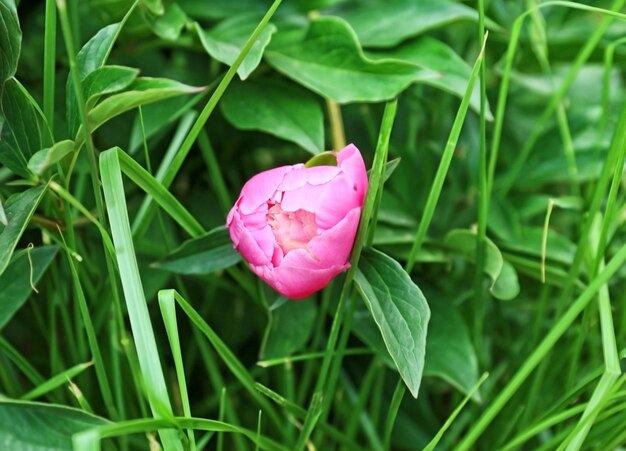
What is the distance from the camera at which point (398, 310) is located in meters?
0.48

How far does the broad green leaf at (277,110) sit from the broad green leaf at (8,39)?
0.61 feet

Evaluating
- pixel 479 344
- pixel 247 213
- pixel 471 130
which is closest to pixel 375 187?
pixel 247 213

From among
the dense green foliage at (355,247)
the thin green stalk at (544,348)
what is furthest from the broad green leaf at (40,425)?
the thin green stalk at (544,348)

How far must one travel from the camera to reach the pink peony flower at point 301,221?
476mm

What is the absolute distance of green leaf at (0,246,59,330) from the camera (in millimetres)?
554

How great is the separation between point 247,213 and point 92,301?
0.18m

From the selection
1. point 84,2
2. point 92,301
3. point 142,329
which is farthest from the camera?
point 84,2

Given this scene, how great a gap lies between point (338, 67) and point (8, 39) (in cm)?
25

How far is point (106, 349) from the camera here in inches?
25.4

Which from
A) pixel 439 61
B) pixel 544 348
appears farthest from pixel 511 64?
pixel 544 348

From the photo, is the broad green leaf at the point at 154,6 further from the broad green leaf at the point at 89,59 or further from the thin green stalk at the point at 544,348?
the thin green stalk at the point at 544,348

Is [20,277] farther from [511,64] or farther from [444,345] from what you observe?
[511,64]

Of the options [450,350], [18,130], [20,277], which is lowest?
[450,350]

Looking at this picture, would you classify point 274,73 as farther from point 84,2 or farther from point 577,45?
point 577,45
